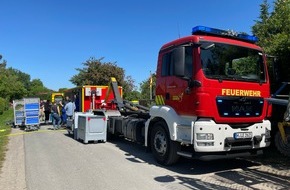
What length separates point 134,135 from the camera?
1075cm

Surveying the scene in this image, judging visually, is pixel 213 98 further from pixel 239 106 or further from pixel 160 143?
pixel 160 143

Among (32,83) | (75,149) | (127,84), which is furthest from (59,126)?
(32,83)

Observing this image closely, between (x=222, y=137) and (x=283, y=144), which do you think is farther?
(x=283, y=144)

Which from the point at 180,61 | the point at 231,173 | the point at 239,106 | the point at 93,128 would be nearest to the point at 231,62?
the point at 239,106

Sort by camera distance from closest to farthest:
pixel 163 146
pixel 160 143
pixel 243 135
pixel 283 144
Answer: pixel 243 135 < pixel 163 146 < pixel 160 143 < pixel 283 144

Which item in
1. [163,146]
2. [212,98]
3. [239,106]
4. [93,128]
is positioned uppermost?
[212,98]

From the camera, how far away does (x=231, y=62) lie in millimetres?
7871

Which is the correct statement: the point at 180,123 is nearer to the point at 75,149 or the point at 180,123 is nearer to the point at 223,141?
the point at 223,141

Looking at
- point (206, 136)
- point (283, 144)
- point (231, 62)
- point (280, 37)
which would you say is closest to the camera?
point (206, 136)

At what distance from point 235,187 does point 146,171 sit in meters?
2.21

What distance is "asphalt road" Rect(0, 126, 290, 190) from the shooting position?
22.2 feet

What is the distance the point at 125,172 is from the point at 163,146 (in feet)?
4.09

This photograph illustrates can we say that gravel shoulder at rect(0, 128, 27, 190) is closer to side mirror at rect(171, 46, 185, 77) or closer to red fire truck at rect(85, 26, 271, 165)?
red fire truck at rect(85, 26, 271, 165)

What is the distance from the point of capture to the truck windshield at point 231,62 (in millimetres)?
7613
